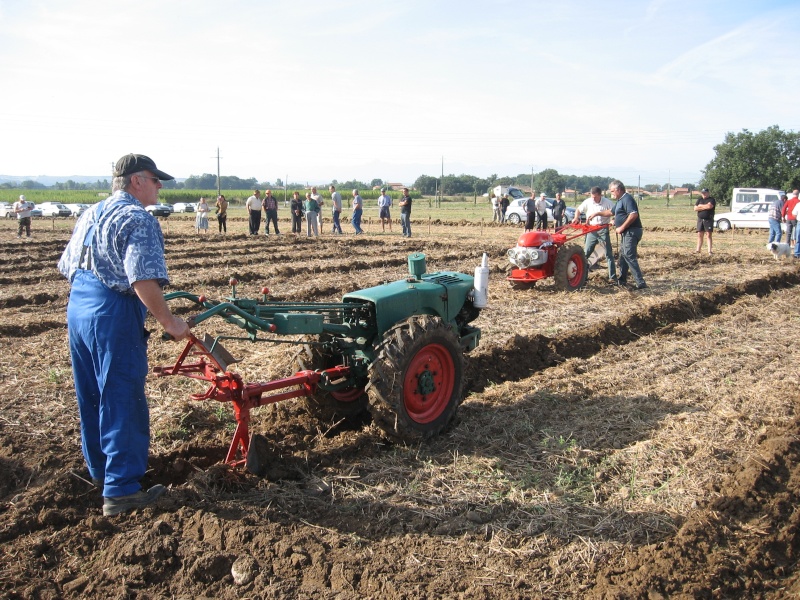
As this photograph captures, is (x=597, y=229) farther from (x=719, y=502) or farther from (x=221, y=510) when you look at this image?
(x=221, y=510)

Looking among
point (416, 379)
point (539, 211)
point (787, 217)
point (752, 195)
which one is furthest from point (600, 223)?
point (752, 195)

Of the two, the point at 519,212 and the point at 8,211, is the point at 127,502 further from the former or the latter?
the point at 8,211

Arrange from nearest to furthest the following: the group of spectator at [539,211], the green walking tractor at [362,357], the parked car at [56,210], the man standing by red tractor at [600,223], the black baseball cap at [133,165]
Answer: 1. the black baseball cap at [133,165]
2. the green walking tractor at [362,357]
3. the man standing by red tractor at [600,223]
4. the group of spectator at [539,211]
5. the parked car at [56,210]

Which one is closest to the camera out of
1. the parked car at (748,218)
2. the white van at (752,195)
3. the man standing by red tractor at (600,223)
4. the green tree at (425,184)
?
the man standing by red tractor at (600,223)

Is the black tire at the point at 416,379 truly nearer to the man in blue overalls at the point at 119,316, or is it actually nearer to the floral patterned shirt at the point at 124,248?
the man in blue overalls at the point at 119,316

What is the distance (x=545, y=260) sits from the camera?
417 inches

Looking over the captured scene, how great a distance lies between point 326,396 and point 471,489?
1.43 meters

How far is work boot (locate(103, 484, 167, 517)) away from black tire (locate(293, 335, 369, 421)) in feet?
4.76

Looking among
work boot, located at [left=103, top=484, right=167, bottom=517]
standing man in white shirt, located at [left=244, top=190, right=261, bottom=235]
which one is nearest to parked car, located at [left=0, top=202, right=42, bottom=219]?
standing man in white shirt, located at [left=244, top=190, right=261, bottom=235]

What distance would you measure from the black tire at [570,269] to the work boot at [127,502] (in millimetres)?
7967

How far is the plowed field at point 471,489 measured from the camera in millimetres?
3242

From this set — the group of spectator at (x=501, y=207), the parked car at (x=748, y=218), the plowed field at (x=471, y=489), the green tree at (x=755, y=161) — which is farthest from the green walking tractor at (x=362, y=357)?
the green tree at (x=755, y=161)

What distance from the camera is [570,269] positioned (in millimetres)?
10805

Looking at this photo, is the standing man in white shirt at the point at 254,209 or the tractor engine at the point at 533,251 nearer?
the tractor engine at the point at 533,251
